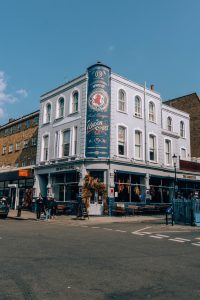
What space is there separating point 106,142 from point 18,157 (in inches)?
671

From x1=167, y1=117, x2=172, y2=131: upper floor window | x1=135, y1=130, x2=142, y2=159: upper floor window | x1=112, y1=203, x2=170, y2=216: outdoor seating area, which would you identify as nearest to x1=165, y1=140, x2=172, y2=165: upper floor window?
x1=167, y1=117, x2=172, y2=131: upper floor window

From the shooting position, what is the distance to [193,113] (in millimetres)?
39156

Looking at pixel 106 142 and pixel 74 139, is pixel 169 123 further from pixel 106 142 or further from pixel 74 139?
pixel 74 139

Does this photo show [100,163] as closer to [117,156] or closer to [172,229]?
[117,156]

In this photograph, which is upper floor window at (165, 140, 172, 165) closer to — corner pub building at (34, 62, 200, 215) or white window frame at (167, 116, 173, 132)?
corner pub building at (34, 62, 200, 215)

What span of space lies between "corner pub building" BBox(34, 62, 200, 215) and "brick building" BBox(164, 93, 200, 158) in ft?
19.5

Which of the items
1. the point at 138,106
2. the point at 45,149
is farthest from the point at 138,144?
the point at 45,149

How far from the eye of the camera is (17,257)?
7266mm

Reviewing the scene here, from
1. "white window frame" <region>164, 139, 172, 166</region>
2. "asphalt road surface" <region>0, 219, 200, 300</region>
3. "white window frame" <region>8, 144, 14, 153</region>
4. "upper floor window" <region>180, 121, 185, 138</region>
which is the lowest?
"asphalt road surface" <region>0, 219, 200, 300</region>

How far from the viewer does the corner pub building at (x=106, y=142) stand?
2489 cm

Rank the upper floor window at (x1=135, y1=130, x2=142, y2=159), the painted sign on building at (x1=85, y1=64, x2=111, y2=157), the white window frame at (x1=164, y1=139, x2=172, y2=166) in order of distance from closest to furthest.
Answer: the painted sign on building at (x1=85, y1=64, x2=111, y2=157)
the upper floor window at (x1=135, y1=130, x2=142, y2=159)
the white window frame at (x1=164, y1=139, x2=172, y2=166)

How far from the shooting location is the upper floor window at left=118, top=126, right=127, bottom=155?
1045 inches

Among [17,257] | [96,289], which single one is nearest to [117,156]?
[17,257]

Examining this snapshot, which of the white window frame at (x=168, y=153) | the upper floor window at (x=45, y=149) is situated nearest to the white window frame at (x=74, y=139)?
the upper floor window at (x=45, y=149)
